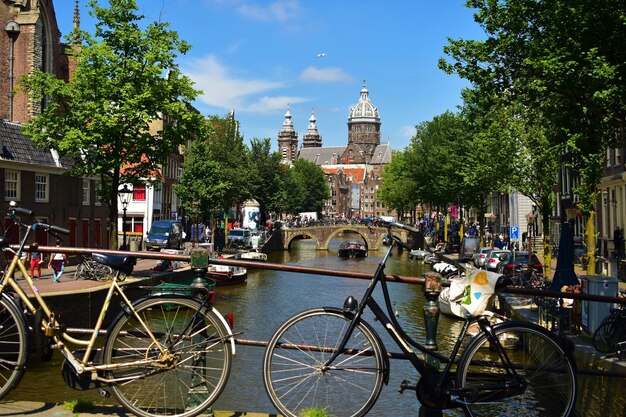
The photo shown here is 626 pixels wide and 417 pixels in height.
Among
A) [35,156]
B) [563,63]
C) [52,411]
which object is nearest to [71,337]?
[52,411]

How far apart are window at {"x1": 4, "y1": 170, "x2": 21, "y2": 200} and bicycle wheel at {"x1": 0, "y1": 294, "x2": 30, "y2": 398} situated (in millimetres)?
32356

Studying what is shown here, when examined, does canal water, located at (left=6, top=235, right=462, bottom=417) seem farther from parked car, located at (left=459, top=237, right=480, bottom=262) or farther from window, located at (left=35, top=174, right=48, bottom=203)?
window, located at (left=35, top=174, right=48, bottom=203)

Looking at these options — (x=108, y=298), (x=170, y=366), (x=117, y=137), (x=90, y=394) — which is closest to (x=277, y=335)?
(x=170, y=366)

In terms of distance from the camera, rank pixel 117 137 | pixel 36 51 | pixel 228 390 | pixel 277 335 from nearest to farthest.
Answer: pixel 277 335 → pixel 228 390 → pixel 117 137 → pixel 36 51

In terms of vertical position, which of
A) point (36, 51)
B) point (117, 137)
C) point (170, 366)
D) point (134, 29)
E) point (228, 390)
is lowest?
point (228, 390)

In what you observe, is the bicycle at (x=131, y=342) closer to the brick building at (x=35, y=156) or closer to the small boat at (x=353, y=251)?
the brick building at (x=35, y=156)

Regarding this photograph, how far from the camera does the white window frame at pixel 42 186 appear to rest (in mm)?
38500

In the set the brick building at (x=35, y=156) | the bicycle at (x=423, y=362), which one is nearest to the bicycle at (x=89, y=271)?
the brick building at (x=35, y=156)

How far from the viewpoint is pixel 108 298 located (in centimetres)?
550

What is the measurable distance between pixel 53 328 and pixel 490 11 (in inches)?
719

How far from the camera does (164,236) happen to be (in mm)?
53062

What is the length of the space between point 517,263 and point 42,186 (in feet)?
81.7

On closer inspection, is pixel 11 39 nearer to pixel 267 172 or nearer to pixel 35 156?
pixel 35 156

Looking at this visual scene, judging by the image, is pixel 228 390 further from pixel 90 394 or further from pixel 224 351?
pixel 224 351
